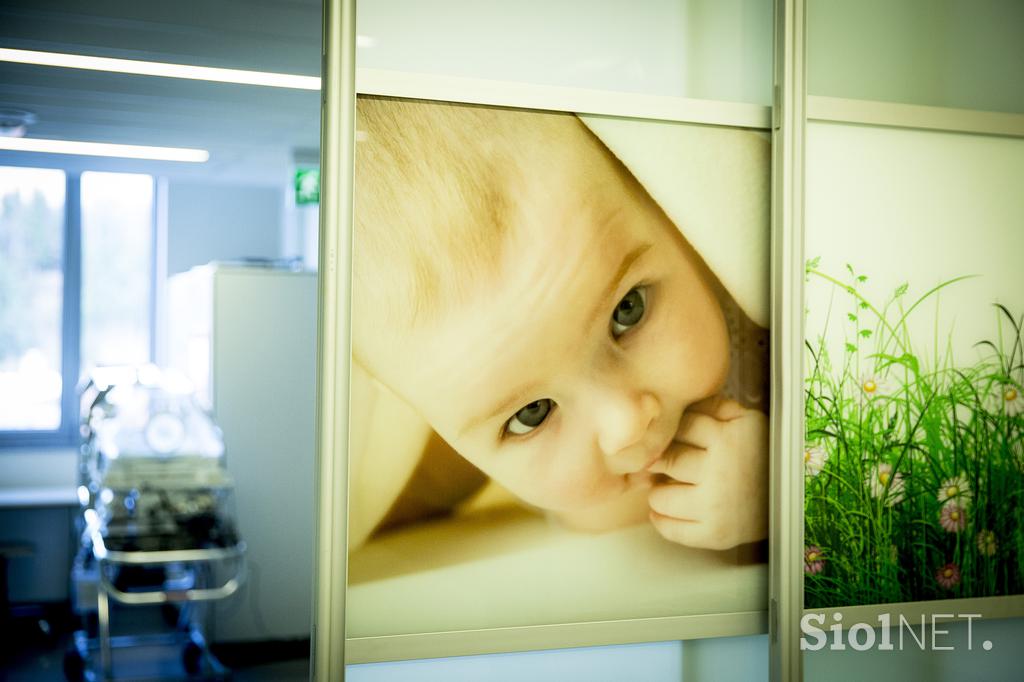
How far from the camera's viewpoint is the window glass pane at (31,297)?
5043 mm

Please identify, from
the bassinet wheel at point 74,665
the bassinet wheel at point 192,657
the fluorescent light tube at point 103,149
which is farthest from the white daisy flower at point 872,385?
the fluorescent light tube at point 103,149

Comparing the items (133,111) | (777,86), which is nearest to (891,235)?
(777,86)

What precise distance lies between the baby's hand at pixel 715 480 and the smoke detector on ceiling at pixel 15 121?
11.9 feet

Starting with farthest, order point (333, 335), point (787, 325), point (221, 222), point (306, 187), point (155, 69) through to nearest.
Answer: point (221, 222) → point (306, 187) → point (155, 69) → point (787, 325) → point (333, 335)

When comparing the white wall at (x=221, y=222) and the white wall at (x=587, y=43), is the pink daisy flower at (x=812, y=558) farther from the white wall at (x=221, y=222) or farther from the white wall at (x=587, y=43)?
the white wall at (x=221, y=222)

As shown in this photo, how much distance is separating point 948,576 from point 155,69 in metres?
3.32

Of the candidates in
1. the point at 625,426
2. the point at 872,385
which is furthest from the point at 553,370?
the point at 872,385

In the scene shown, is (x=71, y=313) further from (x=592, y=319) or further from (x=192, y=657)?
(x=592, y=319)

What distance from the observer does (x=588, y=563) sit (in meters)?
2.02

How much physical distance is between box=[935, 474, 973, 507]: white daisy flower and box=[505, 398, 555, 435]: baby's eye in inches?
39.1

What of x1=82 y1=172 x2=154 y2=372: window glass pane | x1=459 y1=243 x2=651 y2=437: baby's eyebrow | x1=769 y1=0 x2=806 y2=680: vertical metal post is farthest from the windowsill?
x1=769 y1=0 x2=806 y2=680: vertical metal post

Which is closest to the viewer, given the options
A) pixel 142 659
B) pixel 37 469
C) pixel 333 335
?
pixel 333 335

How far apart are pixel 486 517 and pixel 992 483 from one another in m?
1.26

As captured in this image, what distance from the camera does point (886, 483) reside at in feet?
7.28
